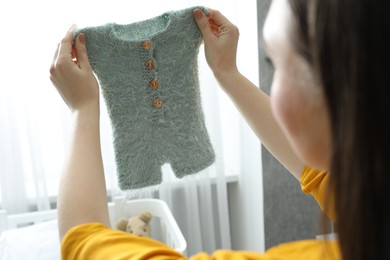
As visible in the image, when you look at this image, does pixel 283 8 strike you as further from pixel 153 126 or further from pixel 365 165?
pixel 153 126

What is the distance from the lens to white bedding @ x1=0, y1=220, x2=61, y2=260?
3.51ft

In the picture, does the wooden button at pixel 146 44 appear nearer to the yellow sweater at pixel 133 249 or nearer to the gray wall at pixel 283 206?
the yellow sweater at pixel 133 249

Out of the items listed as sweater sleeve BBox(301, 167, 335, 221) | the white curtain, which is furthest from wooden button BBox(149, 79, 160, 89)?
the white curtain

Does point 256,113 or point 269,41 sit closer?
point 269,41

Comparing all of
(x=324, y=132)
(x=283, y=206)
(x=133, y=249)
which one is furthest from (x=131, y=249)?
(x=283, y=206)

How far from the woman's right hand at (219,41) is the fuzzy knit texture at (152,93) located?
2cm

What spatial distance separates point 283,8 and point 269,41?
4 centimetres

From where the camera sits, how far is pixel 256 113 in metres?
0.83

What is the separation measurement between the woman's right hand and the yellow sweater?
36 centimetres

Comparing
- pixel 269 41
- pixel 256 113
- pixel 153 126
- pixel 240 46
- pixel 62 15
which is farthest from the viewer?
pixel 240 46

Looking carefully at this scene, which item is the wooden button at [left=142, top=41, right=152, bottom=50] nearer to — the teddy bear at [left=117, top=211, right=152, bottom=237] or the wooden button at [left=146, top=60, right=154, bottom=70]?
the wooden button at [left=146, top=60, right=154, bottom=70]

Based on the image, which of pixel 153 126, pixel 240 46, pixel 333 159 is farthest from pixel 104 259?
pixel 240 46

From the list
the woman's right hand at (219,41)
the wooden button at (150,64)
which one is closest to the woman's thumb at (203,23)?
the woman's right hand at (219,41)

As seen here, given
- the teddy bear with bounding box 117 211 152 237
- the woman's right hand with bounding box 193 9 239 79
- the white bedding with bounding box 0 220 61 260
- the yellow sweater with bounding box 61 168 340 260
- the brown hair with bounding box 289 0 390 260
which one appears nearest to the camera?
the brown hair with bounding box 289 0 390 260
